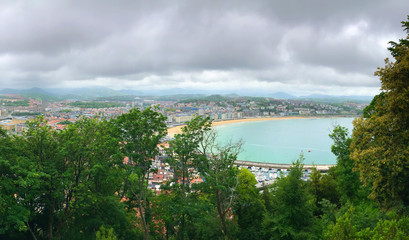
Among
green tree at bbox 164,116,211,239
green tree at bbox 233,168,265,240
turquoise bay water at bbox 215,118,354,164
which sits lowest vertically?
turquoise bay water at bbox 215,118,354,164

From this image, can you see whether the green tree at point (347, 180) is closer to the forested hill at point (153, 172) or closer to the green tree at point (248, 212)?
the forested hill at point (153, 172)

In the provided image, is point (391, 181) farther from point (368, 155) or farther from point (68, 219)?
point (68, 219)

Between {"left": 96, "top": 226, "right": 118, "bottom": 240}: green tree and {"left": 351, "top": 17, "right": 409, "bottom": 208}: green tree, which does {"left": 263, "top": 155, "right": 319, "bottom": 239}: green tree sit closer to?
{"left": 351, "top": 17, "right": 409, "bottom": 208}: green tree

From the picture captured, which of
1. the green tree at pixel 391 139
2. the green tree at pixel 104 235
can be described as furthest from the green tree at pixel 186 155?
the green tree at pixel 391 139

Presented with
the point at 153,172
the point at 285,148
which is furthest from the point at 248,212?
the point at 285,148

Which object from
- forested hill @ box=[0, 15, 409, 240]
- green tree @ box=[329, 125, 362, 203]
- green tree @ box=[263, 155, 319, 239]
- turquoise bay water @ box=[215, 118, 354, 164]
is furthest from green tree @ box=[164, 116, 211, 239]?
turquoise bay water @ box=[215, 118, 354, 164]

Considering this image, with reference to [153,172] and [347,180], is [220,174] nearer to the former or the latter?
[153,172]

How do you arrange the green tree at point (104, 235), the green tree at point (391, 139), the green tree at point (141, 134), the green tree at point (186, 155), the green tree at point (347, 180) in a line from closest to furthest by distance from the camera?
the green tree at point (104, 235) → the green tree at point (391, 139) → the green tree at point (141, 134) → the green tree at point (186, 155) → the green tree at point (347, 180)

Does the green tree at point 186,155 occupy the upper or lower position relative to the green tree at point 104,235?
upper
